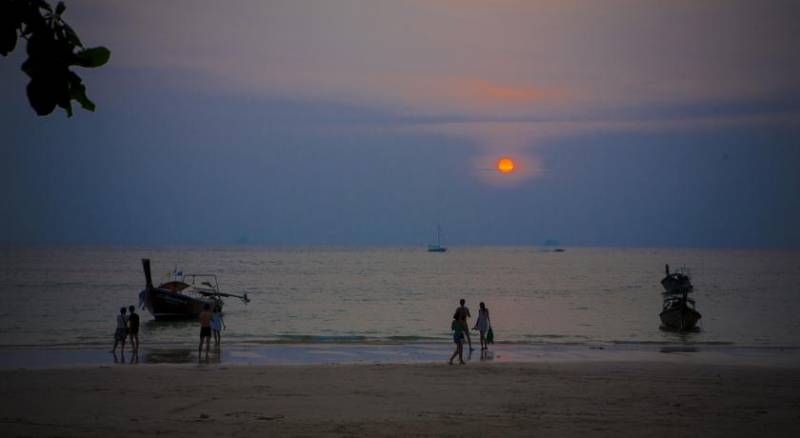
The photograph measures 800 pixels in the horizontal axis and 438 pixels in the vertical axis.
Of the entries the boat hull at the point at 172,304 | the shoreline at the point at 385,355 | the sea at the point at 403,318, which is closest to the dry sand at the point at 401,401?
the shoreline at the point at 385,355

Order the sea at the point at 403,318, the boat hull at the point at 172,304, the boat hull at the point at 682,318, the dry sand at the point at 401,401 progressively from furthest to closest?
the boat hull at the point at 172,304
the boat hull at the point at 682,318
the sea at the point at 403,318
the dry sand at the point at 401,401

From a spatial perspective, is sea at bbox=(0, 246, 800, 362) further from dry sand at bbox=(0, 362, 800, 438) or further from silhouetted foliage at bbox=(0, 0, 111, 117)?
silhouetted foliage at bbox=(0, 0, 111, 117)

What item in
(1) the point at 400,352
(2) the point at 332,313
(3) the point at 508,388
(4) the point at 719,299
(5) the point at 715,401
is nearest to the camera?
(5) the point at 715,401

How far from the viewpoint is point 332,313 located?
189 feet

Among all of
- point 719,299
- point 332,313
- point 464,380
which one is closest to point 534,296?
point 719,299

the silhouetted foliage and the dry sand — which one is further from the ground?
the silhouetted foliage

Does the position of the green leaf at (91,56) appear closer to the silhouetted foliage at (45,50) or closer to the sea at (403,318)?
the silhouetted foliage at (45,50)

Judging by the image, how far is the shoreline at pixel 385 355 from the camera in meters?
26.3

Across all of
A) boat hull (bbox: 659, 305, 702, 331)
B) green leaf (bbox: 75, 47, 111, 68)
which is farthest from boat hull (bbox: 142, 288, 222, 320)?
green leaf (bbox: 75, 47, 111, 68)

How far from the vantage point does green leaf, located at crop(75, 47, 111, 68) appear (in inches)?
146

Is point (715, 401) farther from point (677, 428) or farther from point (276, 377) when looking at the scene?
point (276, 377)

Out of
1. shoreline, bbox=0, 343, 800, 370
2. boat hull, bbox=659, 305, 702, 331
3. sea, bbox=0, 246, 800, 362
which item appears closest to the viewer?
shoreline, bbox=0, 343, 800, 370

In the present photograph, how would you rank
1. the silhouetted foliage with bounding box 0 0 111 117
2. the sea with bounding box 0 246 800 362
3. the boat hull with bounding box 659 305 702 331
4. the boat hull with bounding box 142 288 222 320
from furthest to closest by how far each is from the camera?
the boat hull with bounding box 142 288 222 320 < the boat hull with bounding box 659 305 702 331 < the sea with bounding box 0 246 800 362 < the silhouetted foliage with bounding box 0 0 111 117

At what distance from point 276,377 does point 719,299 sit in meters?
66.0
